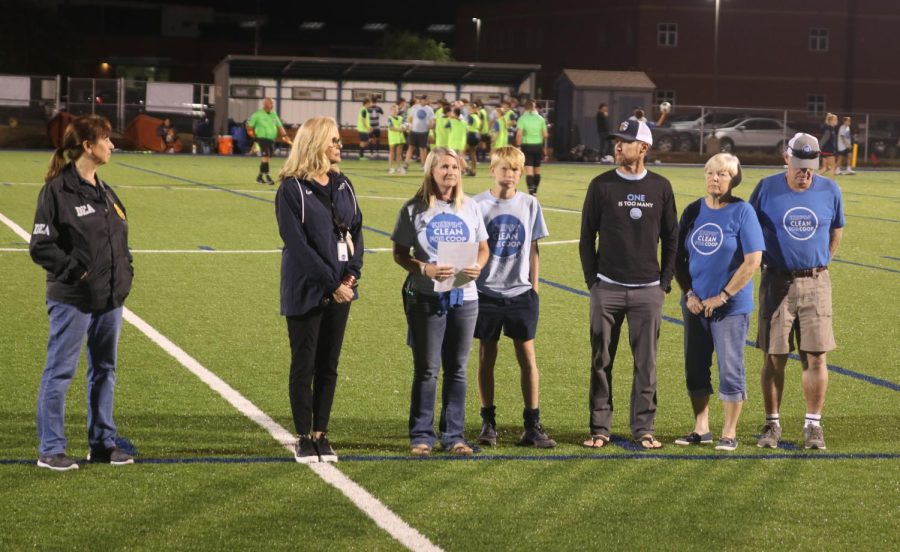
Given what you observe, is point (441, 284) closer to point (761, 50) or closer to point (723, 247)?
point (723, 247)

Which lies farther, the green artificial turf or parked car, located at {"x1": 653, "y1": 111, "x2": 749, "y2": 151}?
parked car, located at {"x1": 653, "y1": 111, "x2": 749, "y2": 151}

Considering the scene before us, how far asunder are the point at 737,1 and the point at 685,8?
2.80 metres

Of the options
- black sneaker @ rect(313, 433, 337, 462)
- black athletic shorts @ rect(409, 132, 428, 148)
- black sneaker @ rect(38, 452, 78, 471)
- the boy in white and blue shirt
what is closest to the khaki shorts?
the boy in white and blue shirt

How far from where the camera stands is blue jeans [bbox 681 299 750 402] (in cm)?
752

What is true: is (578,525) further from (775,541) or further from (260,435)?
(260,435)

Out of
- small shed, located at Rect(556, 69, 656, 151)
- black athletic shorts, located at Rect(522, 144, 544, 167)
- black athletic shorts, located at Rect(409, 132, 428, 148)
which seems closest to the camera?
black athletic shorts, located at Rect(522, 144, 544, 167)

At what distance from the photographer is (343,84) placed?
5116 centimetres

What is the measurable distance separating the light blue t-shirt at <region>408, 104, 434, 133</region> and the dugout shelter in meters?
11.5

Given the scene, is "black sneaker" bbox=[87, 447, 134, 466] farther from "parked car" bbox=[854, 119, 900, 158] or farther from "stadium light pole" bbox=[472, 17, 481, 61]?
"stadium light pole" bbox=[472, 17, 481, 61]

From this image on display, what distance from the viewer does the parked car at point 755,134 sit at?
54656mm

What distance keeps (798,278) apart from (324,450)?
9.07ft

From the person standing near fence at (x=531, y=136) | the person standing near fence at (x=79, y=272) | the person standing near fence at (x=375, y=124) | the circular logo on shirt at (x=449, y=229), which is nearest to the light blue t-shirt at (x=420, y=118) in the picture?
the person standing near fence at (x=531, y=136)

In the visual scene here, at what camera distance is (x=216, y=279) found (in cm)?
1448

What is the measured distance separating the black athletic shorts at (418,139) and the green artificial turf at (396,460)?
77.7 ft
